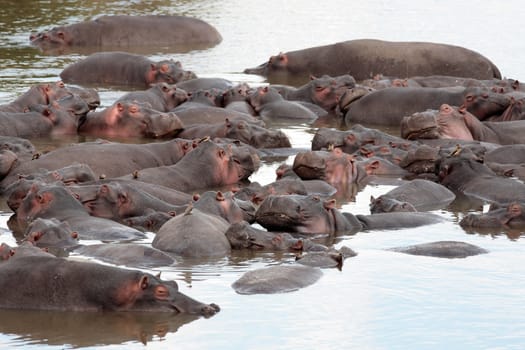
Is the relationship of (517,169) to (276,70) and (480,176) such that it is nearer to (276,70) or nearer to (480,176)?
(480,176)

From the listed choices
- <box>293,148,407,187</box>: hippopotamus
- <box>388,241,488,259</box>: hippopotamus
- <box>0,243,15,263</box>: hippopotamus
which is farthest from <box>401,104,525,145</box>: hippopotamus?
<box>0,243,15,263</box>: hippopotamus

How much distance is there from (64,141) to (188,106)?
1896 millimetres

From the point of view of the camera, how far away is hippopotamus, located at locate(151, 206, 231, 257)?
7582 millimetres

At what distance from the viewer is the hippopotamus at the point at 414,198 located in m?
9.18

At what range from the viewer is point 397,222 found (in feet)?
28.4

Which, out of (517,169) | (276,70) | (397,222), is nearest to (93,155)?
(397,222)

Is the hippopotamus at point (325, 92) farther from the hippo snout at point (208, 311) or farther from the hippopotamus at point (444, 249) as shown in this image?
the hippo snout at point (208, 311)

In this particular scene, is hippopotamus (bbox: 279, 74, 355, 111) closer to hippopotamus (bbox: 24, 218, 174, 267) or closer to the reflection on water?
hippopotamus (bbox: 24, 218, 174, 267)

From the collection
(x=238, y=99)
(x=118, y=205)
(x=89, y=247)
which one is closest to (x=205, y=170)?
(x=118, y=205)

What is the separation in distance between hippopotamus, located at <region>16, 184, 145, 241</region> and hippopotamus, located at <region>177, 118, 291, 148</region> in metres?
3.42

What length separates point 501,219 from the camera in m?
8.77

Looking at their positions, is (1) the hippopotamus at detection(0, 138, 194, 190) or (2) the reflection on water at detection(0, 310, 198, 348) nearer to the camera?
(2) the reflection on water at detection(0, 310, 198, 348)

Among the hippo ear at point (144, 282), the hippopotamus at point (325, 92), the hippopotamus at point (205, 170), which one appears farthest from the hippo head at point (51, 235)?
the hippopotamus at point (325, 92)

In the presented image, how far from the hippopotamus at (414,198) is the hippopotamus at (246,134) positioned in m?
2.00
